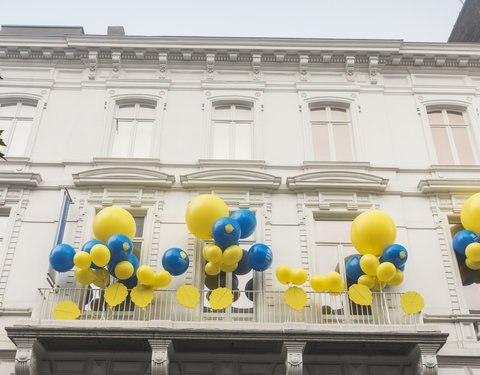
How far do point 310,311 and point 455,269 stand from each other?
3.73 meters

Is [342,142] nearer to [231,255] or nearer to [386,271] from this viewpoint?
[386,271]

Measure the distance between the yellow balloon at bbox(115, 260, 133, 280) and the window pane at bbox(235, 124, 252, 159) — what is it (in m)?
4.84

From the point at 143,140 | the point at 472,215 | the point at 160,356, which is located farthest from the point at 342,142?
the point at 160,356

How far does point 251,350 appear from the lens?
435 inches

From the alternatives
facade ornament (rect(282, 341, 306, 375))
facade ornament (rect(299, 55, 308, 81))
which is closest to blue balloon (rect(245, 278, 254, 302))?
facade ornament (rect(282, 341, 306, 375))

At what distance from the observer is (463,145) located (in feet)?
50.4

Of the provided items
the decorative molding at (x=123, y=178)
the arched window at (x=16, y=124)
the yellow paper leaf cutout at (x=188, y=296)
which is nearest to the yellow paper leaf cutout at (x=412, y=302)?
the yellow paper leaf cutout at (x=188, y=296)

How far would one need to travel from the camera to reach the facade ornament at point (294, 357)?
408 inches

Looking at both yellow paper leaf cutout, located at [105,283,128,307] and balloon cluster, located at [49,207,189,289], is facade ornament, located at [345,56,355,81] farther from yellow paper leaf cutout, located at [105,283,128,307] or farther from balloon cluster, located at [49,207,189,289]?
yellow paper leaf cutout, located at [105,283,128,307]

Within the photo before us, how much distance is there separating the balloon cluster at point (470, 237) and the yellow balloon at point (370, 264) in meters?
2.21

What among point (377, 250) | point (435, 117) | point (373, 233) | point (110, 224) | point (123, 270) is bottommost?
point (123, 270)

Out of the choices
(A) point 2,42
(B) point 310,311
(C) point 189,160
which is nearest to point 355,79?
(C) point 189,160

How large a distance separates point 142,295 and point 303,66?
854cm

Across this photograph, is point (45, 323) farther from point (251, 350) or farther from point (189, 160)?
point (189, 160)
